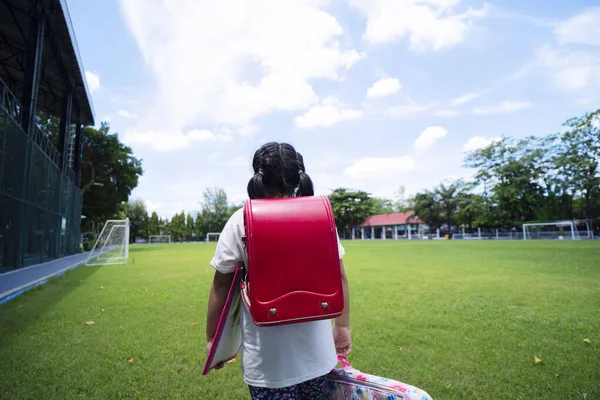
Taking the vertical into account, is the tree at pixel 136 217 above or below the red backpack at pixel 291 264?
above

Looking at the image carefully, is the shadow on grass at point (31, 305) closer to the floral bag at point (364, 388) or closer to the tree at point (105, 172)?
the floral bag at point (364, 388)

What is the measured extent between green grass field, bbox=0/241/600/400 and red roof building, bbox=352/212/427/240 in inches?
2012

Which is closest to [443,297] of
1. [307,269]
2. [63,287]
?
[307,269]

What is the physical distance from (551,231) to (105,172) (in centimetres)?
4561

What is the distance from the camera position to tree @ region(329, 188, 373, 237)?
194 ft

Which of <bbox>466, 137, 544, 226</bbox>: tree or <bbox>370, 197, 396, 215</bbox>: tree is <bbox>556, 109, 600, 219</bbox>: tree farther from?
<bbox>370, 197, 396, 215</bbox>: tree

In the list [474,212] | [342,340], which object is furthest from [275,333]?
[474,212]

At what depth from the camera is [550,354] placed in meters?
3.18

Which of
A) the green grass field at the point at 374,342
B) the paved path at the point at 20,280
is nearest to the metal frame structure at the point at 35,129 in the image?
the paved path at the point at 20,280

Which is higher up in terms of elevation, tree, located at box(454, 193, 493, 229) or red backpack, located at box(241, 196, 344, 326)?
tree, located at box(454, 193, 493, 229)

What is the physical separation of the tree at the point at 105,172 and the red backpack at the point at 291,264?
1086 inches

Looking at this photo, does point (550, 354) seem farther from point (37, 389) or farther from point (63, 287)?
point (63, 287)

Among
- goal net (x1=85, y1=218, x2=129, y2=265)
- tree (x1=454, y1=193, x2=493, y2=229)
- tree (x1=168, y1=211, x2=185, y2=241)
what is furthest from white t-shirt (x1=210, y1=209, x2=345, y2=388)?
tree (x1=168, y1=211, x2=185, y2=241)

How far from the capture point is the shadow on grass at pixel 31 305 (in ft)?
13.8
